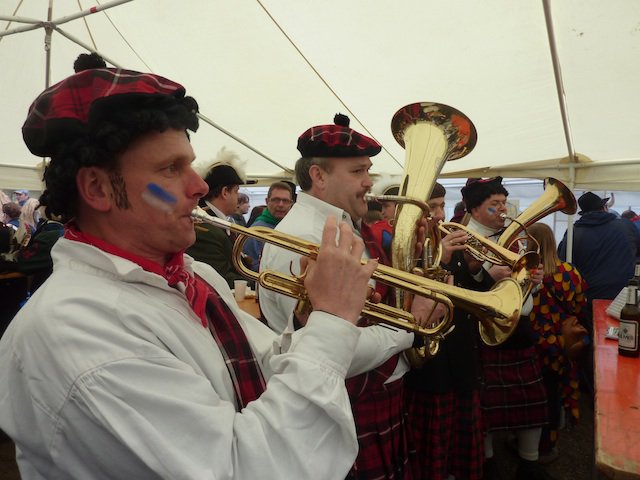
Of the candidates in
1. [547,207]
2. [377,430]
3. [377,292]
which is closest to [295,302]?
[377,292]

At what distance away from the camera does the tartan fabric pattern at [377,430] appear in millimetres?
2086

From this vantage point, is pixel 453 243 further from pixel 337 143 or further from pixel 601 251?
pixel 601 251

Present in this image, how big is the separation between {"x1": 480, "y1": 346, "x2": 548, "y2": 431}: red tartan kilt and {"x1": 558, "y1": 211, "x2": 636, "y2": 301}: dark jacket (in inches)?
85.8

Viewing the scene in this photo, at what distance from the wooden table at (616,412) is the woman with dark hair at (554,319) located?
0.92m

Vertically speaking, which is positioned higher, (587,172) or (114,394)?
(587,172)

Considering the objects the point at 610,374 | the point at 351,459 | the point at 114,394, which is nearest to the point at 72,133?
the point at 114,394

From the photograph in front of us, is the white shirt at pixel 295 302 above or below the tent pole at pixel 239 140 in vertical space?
below

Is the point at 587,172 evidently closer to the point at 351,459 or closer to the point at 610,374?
the point at 610,374

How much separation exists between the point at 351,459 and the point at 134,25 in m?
6.78

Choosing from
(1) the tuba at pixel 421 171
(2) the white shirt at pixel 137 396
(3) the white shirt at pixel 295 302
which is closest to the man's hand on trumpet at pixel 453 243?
(1) the tuba at pixel 421 171

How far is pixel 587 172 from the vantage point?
252 inches

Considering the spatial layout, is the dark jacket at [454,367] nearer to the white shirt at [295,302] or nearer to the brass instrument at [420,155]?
the white shirt at [295,302]

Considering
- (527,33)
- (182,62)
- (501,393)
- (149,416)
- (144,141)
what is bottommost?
(501,393)

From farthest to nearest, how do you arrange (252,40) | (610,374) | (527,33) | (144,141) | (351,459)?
(252,40)
(527,33)
(610,374)
(144,141)
(351,459)
